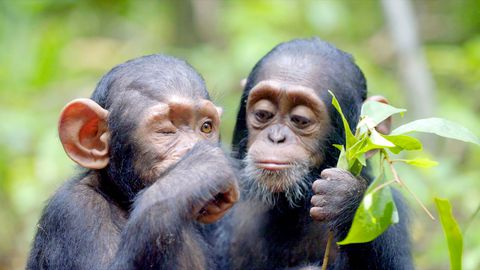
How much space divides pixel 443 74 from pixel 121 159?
24.1ft

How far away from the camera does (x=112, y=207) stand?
4586 mm

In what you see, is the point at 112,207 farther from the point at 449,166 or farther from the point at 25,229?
the point at 25,229

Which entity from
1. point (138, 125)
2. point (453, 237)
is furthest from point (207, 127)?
point (453, 237)

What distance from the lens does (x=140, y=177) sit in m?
4.54

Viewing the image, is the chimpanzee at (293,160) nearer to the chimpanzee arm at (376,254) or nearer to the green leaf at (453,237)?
the chimpanzee arm at (376,254)

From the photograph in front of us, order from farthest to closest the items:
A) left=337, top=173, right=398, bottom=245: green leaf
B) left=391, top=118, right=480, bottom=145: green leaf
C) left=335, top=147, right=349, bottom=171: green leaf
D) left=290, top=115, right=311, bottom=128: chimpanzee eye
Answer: left=290, top=115, right=311, bottom=128: chimpanzee eye
left=335, top=147, right=349, bottom=171: green leaf
left=391, top=118, right=480, bottom=145: green leaf
left=337, top=173, right=398, bottom=245: green leaf

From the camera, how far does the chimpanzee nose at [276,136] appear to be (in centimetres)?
505

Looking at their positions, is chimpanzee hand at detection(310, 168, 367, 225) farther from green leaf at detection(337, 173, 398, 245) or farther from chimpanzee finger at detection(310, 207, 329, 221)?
green leaf at detection(337, 173, 398, 245)

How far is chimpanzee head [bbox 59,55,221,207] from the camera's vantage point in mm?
4516

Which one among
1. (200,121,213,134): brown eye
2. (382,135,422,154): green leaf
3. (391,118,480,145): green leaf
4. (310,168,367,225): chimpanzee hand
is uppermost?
(391,118,480,145): green leaf

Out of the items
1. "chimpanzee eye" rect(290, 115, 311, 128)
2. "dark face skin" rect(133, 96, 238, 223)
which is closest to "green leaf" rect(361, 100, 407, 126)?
"dark face skin" rect(133, 96, 238, 223)

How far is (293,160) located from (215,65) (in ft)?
15.2

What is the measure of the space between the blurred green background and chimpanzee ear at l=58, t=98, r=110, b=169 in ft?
9.09

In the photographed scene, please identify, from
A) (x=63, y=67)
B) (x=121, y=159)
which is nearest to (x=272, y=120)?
(x=121, y=159)
